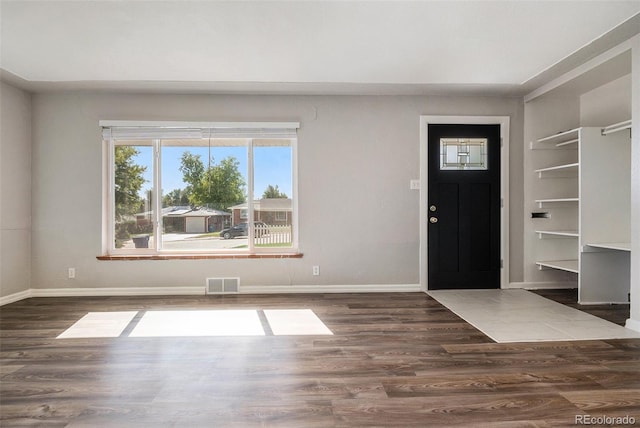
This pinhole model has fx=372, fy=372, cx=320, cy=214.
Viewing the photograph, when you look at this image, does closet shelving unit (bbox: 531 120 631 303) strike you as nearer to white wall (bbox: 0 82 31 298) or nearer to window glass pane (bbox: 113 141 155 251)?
window glass pane (bbox: 113 141 155 251)

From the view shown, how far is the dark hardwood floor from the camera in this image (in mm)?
1843

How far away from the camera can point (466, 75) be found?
3.88 m

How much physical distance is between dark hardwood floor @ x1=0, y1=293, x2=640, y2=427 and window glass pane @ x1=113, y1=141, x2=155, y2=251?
148 centimetres

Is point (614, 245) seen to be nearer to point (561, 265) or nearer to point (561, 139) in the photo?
point (561, 265)

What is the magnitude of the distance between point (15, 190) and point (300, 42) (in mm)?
3635

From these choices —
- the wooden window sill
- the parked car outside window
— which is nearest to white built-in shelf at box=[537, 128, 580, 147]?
the wooden window sill

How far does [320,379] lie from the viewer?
2.22 m

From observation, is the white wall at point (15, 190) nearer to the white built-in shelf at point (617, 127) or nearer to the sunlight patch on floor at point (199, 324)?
the sunlight patch on floor at point (199, 324)

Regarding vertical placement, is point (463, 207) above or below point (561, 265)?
above

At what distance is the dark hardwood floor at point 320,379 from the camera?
184cm

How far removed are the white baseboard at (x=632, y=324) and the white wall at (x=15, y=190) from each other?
240 inches

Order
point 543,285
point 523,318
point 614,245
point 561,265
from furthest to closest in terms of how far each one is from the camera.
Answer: point 543,285
point 561,265
point 614,245
point 523,318

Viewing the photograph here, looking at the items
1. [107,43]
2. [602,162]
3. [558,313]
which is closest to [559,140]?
[602,162]

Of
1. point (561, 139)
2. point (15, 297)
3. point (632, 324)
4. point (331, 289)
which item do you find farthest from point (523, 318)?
point (15, 297)
